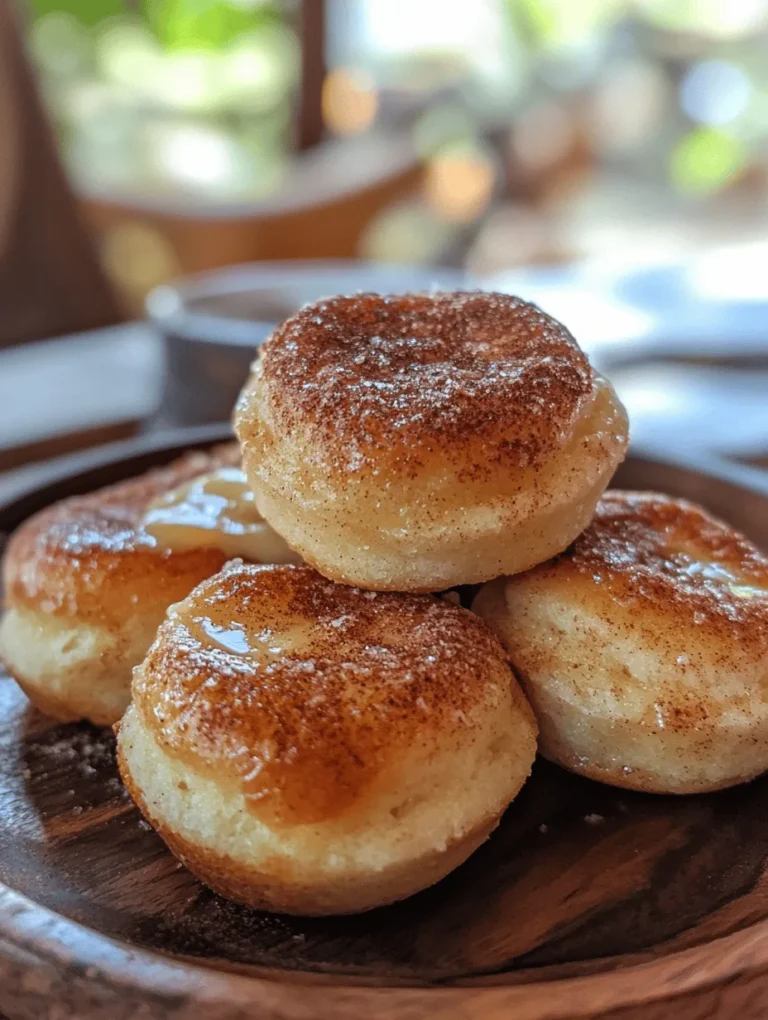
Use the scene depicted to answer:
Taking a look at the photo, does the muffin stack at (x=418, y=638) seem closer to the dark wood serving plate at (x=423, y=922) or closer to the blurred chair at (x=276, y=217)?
the dark wood serving plate at (x=423, y=922)

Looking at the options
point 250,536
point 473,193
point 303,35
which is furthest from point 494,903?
point 303,35

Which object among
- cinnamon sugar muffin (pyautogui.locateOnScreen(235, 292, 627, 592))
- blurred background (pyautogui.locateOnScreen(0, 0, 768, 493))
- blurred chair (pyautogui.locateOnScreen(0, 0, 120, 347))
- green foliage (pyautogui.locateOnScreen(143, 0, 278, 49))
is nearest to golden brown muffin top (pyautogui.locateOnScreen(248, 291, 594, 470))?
cinnamon sugar muffin (pyautogui.locateOnScreen(235, 292, 627, 592))

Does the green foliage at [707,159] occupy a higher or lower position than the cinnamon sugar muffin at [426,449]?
lower

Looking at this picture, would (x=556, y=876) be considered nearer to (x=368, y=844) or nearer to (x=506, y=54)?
(x=368, y=844)

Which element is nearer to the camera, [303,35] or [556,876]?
[556,876]

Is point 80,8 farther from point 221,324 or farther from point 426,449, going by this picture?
point 426,449

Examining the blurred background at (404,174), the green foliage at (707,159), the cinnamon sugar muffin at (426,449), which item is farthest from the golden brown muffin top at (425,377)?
the green foliage at (707,159)

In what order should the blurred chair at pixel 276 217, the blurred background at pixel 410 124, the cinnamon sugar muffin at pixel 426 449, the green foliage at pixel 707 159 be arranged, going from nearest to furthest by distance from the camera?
1. the cinnamon sugar muffin at pixel 426 449
2. the blurred chair at pixel 276 217
3. the blurred background at pixel 410 124
4. the green foliage at pixel 707 159
